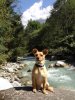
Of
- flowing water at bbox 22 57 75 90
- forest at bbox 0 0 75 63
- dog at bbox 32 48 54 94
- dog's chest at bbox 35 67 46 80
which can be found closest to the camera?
dog at bbox 32 48 54 94

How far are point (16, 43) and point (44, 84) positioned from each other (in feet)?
103

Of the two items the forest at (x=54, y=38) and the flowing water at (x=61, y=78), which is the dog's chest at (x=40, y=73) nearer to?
the flowing water at (x=61, y=78)

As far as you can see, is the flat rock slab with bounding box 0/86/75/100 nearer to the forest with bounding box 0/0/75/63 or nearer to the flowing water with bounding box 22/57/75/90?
the flowing water with bounding box 22/57/75/90

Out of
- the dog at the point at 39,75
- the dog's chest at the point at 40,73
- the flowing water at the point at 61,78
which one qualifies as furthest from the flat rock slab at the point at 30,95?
the flowing water at the point at 61,78

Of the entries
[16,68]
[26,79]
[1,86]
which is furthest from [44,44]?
[1,86]

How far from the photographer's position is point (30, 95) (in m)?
6.78

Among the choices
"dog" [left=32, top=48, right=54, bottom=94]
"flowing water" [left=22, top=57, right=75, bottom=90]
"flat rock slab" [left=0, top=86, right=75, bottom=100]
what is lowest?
"flowing water" [left=22, top=57, right=75, bottom=90]

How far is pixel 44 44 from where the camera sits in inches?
1871

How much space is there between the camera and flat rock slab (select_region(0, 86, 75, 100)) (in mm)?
6746

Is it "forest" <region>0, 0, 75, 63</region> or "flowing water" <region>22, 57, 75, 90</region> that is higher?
"forest" <region>0, 0, 75, 63</region>

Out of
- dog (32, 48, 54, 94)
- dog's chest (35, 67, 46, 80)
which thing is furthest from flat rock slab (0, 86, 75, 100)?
dog's chest (35, 67, 46, 80)

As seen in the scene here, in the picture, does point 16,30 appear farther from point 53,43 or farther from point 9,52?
point 53,43

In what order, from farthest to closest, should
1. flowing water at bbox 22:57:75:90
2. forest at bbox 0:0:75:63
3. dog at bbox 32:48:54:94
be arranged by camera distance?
forest at bbox 0:0:75:63 → flowing water at bbox 22:57:75:90 → dog at bbox 32:48:54:94

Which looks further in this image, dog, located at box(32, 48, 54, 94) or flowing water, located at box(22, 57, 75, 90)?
flowing water, located at box(22, 57, 75, 90)
